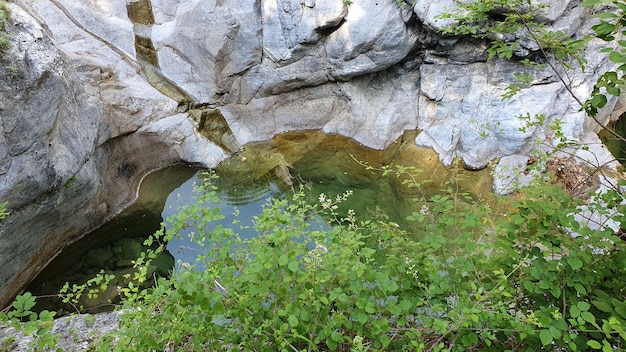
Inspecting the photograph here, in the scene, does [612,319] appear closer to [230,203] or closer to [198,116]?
[230,203]

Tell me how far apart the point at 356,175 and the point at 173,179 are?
150 inches

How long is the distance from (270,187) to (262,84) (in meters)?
2.92

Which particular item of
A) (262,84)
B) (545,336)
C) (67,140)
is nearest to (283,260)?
(545,336)

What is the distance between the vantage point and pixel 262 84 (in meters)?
9.30

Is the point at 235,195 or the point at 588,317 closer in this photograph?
the point at 588,317

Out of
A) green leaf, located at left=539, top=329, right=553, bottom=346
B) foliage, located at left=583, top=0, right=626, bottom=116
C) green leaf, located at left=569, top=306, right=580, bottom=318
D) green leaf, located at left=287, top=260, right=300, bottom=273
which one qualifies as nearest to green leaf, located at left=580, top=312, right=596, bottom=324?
green leaf, located at left=569, top=306, right=580, bottom=318

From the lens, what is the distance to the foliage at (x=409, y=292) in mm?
1890

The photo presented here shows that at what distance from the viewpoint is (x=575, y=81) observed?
7.81 meters

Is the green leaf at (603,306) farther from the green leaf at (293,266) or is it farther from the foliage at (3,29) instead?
the foliage at (3,29)

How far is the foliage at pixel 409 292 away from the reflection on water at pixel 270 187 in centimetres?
377

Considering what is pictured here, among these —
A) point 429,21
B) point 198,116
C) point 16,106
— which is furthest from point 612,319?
point 198,116

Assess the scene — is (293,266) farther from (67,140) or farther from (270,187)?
(270,187)

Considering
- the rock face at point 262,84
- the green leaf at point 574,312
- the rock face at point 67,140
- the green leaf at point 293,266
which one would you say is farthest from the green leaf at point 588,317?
the rock face at point 67,140

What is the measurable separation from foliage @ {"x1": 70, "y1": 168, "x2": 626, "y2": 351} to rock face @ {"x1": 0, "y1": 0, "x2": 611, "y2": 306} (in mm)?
4676
